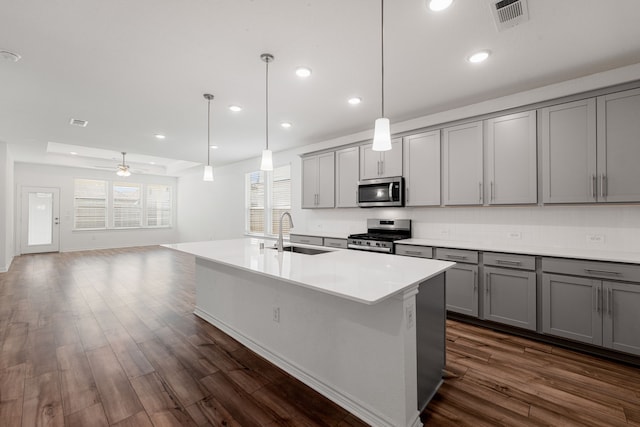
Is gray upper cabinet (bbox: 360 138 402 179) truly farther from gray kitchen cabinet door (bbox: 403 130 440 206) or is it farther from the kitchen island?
the kitchen island

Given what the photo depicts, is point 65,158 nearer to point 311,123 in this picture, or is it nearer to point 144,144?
point 144,144

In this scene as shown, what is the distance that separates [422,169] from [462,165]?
0.51 metres

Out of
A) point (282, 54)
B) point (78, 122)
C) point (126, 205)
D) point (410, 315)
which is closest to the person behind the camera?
point (410, 315)

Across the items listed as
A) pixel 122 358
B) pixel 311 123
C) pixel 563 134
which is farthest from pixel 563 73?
pixel 122 358

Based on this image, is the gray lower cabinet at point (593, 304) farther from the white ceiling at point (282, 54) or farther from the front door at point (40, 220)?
the front door at point (40, 220)

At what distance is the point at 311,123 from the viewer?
4.33 metres

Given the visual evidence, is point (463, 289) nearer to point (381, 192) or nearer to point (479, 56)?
point (381, 192)

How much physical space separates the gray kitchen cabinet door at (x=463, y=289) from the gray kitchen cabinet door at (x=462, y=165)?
862 mm

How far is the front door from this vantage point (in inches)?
313

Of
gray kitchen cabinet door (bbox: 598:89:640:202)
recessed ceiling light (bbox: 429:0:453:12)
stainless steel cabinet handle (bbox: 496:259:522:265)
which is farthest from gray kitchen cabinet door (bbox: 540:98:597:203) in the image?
recessed ceiling light (bbox: 429:0:453:12)

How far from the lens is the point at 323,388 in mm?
1971

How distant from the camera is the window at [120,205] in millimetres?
8969

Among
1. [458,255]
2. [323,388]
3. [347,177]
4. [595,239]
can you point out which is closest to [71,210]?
[347,177]

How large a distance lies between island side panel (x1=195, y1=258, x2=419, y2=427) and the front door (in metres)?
9.16
